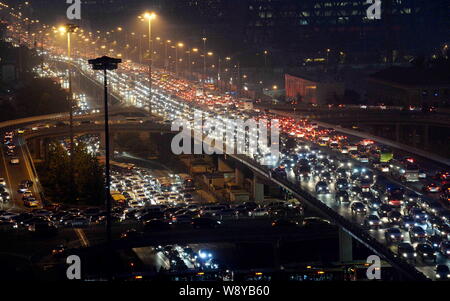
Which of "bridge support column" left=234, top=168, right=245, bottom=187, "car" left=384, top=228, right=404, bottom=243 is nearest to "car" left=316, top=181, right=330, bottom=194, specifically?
"car" left=384, top=228, right=404, bottom=243

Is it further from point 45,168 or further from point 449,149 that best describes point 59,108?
point 449,149

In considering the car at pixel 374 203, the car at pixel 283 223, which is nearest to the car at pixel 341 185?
the car at pixel 374 203

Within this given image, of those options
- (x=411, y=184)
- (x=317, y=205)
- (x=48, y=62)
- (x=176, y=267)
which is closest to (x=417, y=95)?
(x=411, y=184)

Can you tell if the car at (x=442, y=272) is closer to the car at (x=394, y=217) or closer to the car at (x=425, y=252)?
the car at (x=425, y=252)

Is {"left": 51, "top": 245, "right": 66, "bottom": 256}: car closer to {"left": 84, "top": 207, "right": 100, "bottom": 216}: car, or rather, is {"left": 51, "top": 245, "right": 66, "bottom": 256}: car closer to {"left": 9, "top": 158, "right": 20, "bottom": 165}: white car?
{"left": 84, "top": 207, "right": 100, "bottom": 216}: car

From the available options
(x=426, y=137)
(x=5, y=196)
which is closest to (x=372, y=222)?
(x=5, y=196)

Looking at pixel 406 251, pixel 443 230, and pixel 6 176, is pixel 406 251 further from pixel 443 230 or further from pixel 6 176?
pixel 6 176
